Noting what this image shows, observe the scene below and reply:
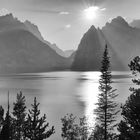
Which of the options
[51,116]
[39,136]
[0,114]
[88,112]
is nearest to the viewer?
[39,136]

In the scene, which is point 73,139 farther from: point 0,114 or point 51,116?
point 51,116

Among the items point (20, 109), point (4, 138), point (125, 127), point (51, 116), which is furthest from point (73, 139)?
point (51, 116)

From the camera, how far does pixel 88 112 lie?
83.1 metres

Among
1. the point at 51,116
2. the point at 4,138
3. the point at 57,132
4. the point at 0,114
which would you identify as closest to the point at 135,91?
the point at 4,138

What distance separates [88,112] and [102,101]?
5721 cm

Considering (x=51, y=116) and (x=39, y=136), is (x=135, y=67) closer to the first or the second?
(x=39, y=136)

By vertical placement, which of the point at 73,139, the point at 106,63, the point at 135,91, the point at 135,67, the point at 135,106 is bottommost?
the point at 73,139

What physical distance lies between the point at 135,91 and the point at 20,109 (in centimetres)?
2468

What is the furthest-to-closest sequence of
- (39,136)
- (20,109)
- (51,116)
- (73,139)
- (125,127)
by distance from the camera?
(51,116), (73,139), (20,109), (39,136), (125,127)

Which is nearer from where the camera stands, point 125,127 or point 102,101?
point 125,127

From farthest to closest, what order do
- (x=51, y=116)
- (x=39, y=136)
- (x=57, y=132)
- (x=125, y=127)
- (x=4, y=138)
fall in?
(x=51, y=116), (x=57, y=132), (x=39, y=136), (x=4, y=138), (x=125, y=127)

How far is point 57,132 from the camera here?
5803cm

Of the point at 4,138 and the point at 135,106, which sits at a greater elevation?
the point at 135,106

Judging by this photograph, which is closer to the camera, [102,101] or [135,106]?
[135,106]
